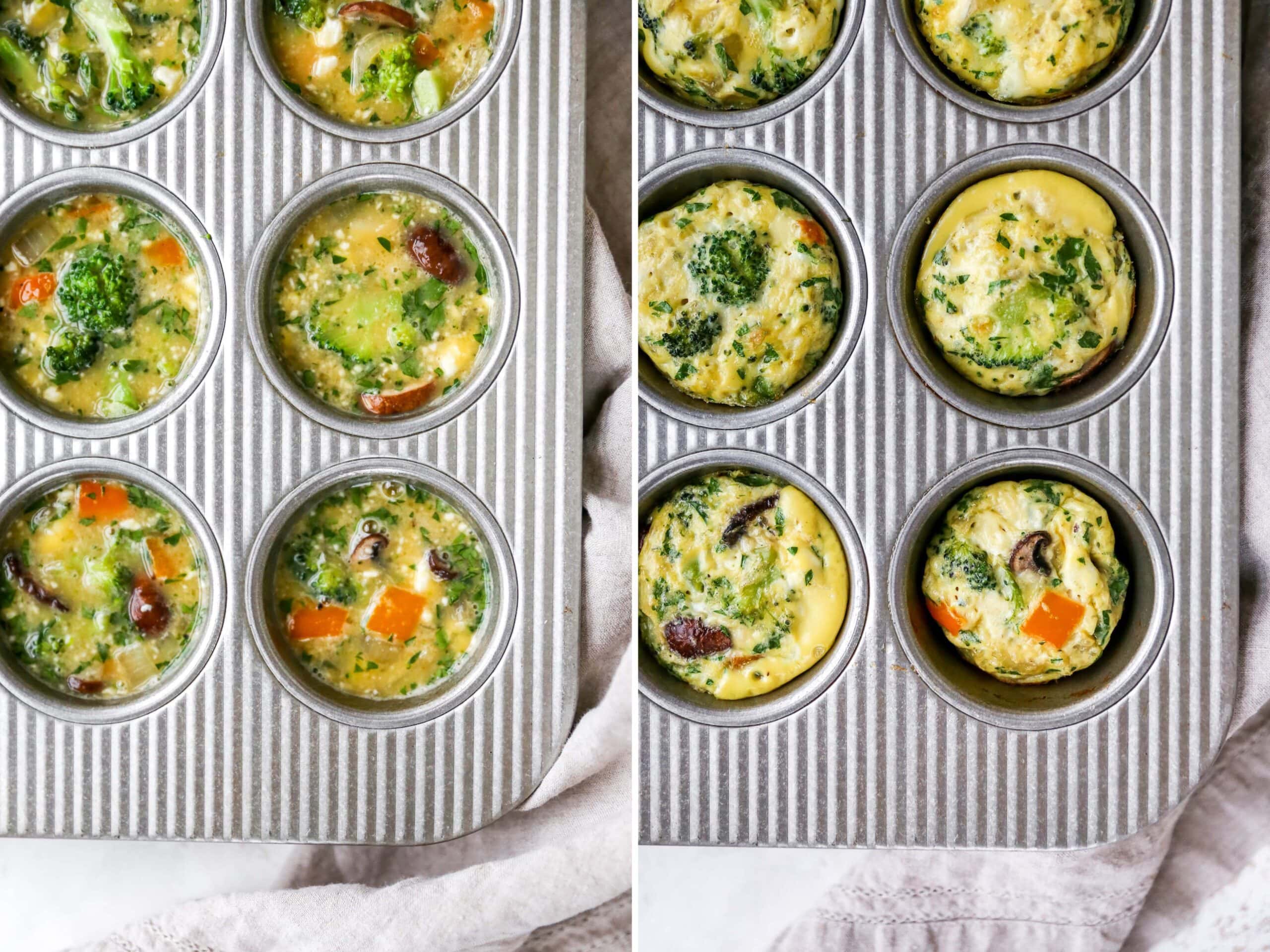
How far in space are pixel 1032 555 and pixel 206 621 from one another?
133 cm

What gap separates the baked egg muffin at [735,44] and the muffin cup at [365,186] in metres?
0.37

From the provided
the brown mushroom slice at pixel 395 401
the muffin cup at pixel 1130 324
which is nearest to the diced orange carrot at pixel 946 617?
the muffin cup at pixel 1130 324

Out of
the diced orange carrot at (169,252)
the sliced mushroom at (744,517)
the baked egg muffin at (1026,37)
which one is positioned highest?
the baked egg muffin at (1026,37)

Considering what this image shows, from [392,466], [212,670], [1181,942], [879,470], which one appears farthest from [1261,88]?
[212,670]

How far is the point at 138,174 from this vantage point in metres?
1.64

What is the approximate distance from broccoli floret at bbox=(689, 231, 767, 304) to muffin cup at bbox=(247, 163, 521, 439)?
0.32m

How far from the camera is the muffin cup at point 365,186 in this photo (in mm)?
1625

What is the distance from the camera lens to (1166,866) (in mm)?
1669

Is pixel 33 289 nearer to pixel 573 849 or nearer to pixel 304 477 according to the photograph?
pixel 304 477

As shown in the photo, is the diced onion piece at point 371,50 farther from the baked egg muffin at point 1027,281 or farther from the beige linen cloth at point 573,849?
the baked egg muffin at point 1027,281

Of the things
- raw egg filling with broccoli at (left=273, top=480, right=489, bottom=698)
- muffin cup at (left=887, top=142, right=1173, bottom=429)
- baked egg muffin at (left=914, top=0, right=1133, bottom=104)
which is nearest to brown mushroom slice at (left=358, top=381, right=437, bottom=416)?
raw egg filling with broccoli at (left=273, top=480, right=489, bottom=698)

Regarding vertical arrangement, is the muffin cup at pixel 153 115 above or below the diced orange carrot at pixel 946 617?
above

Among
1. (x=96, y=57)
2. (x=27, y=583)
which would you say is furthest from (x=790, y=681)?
(x=96, y=57)

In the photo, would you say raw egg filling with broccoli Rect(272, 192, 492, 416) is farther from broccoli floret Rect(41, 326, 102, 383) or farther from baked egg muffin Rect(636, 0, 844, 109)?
baked egg muffin Rect(636, 0, 844, 109)
